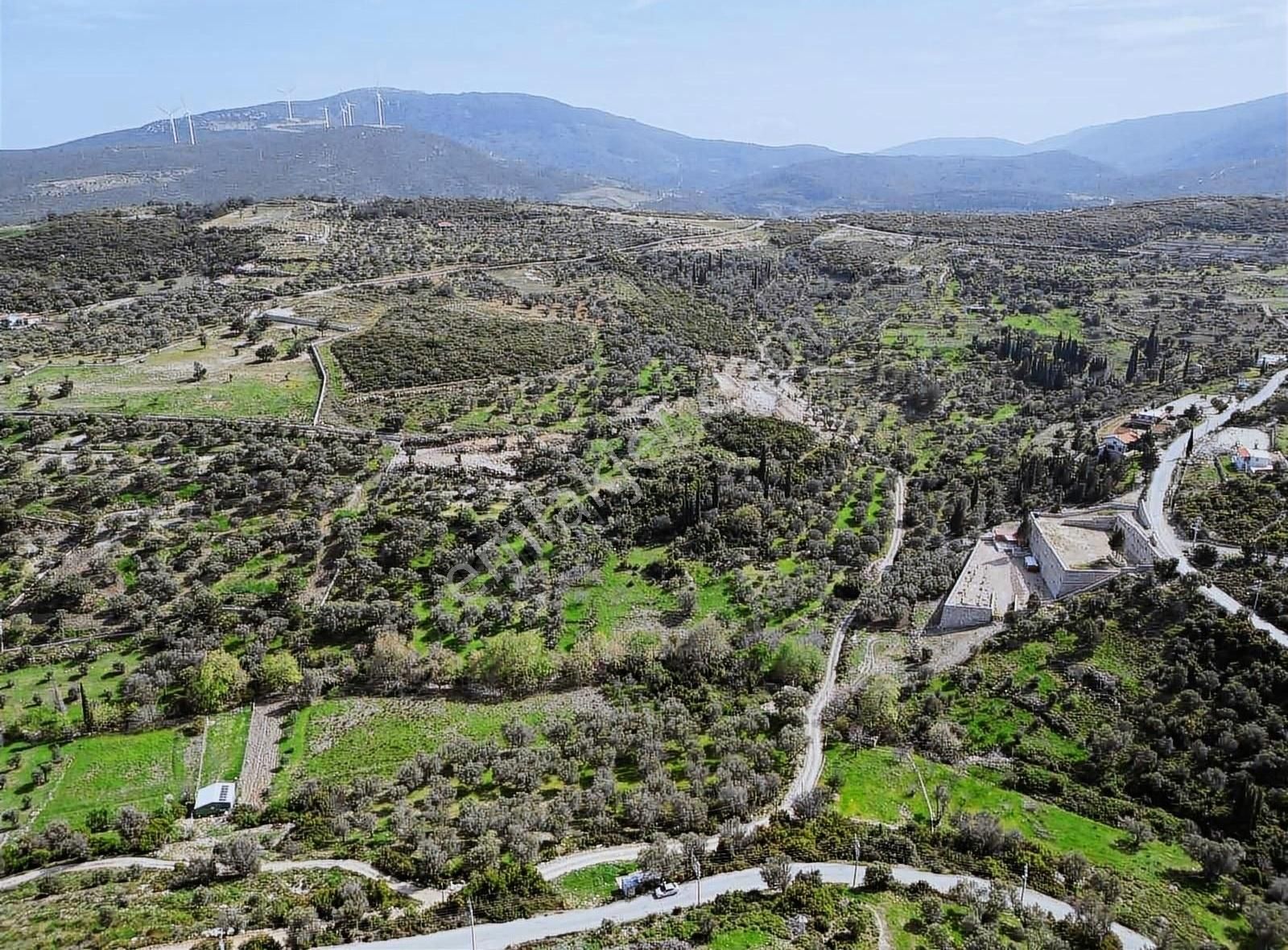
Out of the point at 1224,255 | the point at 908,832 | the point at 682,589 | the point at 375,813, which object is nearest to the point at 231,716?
the point at 375,813

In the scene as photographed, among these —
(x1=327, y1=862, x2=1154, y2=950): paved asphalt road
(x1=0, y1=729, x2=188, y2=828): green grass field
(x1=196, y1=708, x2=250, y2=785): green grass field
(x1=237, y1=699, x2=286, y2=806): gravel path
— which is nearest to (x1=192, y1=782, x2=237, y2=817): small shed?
(x1=237, y1=699, x2=286, y2=806): gravel path

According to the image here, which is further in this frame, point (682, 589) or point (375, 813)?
point (682, 589)

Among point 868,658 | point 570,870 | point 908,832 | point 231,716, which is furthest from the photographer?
point 868,658

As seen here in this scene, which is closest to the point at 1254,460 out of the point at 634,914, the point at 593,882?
the point at 634,914

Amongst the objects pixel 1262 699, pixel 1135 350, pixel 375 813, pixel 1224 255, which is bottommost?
pixel 375 813

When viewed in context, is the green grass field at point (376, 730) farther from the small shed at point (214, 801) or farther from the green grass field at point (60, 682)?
the green grass field at point (60, 682)

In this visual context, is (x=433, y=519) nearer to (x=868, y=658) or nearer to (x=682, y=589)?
(x=682, y=589)

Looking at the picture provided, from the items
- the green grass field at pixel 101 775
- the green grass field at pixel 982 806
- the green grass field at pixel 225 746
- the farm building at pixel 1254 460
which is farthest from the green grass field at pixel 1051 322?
the green grass field at pixel 101 775

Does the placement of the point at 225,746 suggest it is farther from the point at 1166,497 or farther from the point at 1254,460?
the point at 1254,460
